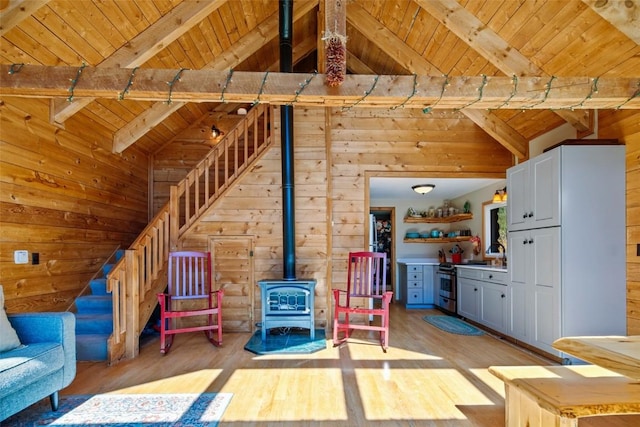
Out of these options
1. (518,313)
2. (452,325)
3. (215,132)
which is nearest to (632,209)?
(518,313)

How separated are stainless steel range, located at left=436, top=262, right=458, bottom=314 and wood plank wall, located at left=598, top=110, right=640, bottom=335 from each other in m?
2.50

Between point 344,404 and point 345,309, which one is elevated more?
point 345,309

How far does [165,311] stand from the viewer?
12.1 ft

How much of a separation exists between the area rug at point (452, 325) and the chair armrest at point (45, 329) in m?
4.04

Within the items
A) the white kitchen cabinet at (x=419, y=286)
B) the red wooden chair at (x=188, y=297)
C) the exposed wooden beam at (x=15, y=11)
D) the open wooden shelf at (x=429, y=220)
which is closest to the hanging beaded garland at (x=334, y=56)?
the exposed wooden beam at (x=15, y=11)

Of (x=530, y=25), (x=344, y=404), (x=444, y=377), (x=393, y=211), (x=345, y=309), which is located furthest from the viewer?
(x=393, y=211)

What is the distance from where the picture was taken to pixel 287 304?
4.13 metres

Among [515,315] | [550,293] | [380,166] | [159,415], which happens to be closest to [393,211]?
[380,166]

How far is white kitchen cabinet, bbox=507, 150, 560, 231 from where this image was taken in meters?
3.30

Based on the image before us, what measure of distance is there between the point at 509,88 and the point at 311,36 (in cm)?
367

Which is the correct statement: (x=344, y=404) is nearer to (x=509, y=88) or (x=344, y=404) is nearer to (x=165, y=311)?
(x=165, y=311)

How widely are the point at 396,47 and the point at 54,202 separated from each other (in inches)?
170

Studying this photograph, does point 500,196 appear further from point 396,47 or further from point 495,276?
point 396,47

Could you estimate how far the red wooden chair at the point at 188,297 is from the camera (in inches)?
143
